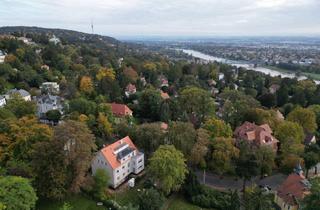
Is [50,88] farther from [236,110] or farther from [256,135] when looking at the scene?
[256,135]

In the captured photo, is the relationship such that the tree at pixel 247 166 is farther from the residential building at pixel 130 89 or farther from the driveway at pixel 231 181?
the residential building at pixel 130 89

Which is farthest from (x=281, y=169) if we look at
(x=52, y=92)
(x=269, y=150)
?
(x=52, y=92)

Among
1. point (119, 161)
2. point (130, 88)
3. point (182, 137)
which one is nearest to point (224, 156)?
point (182, 137)

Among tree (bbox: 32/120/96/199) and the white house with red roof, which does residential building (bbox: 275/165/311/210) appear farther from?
tree (bbox: 32/120/96/199)

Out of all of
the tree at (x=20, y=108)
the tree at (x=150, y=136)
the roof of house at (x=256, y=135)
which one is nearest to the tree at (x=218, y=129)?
the roof of house at (x=256, y=135)

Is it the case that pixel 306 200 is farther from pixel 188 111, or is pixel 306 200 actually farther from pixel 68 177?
pixel 188 111

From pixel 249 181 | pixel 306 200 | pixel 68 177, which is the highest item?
pixel 306 200
